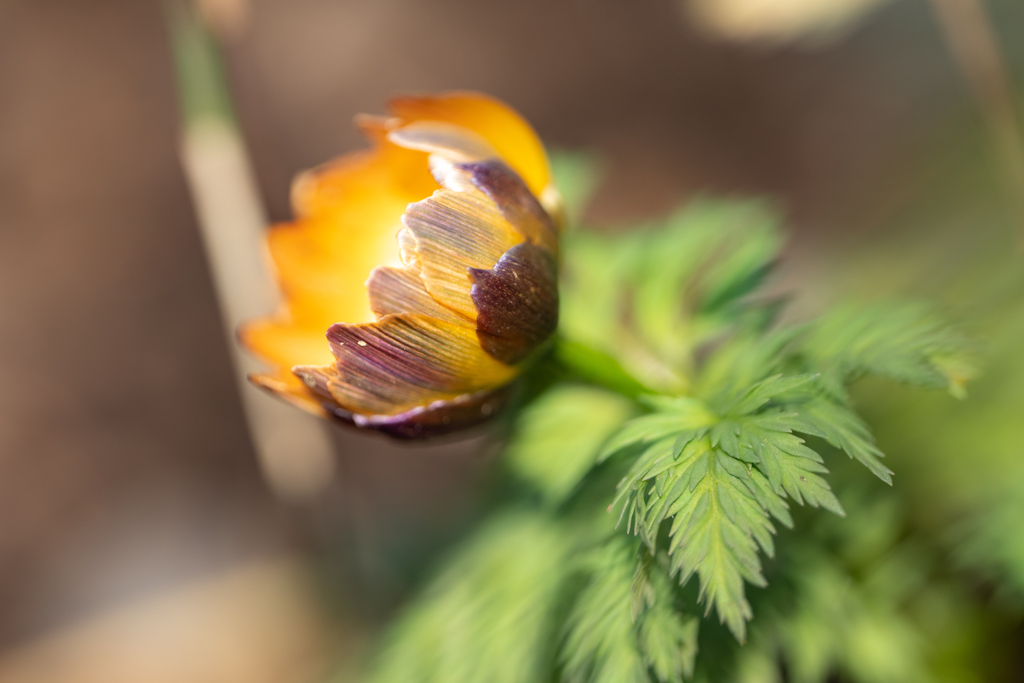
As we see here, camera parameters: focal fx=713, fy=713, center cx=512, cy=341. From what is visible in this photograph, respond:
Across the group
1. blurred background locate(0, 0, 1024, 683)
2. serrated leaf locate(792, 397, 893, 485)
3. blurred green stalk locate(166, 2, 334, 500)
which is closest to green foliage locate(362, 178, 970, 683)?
serrated leaf locate(792, 397, 893, 485)

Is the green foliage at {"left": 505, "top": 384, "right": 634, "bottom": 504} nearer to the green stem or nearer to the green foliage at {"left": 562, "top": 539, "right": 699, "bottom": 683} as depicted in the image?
the green stem

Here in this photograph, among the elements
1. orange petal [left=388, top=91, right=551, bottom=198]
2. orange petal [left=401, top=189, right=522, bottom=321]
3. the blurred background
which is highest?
orange petal [left=388, top=91, right=551, bottom=198]

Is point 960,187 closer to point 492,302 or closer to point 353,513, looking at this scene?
point 492,302

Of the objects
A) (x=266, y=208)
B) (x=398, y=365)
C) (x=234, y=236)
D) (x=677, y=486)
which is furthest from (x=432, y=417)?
(x=266, y=208)

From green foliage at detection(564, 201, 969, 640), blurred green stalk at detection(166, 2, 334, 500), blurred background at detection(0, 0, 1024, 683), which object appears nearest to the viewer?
green foliage at detection(564, 201, 969, 640)

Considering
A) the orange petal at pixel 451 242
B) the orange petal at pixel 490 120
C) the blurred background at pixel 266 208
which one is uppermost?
the orange petal at pixel 490 120

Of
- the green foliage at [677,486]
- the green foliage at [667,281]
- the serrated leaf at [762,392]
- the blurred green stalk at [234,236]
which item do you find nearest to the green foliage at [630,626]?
the green foliage at [677,486]

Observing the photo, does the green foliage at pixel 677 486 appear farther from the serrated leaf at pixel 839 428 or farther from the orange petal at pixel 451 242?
the orange petal at pixel 451 242

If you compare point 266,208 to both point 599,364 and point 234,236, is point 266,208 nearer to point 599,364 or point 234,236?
point 234,236

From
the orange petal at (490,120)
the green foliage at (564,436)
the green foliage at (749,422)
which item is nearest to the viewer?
the green foliage at (749,422)
